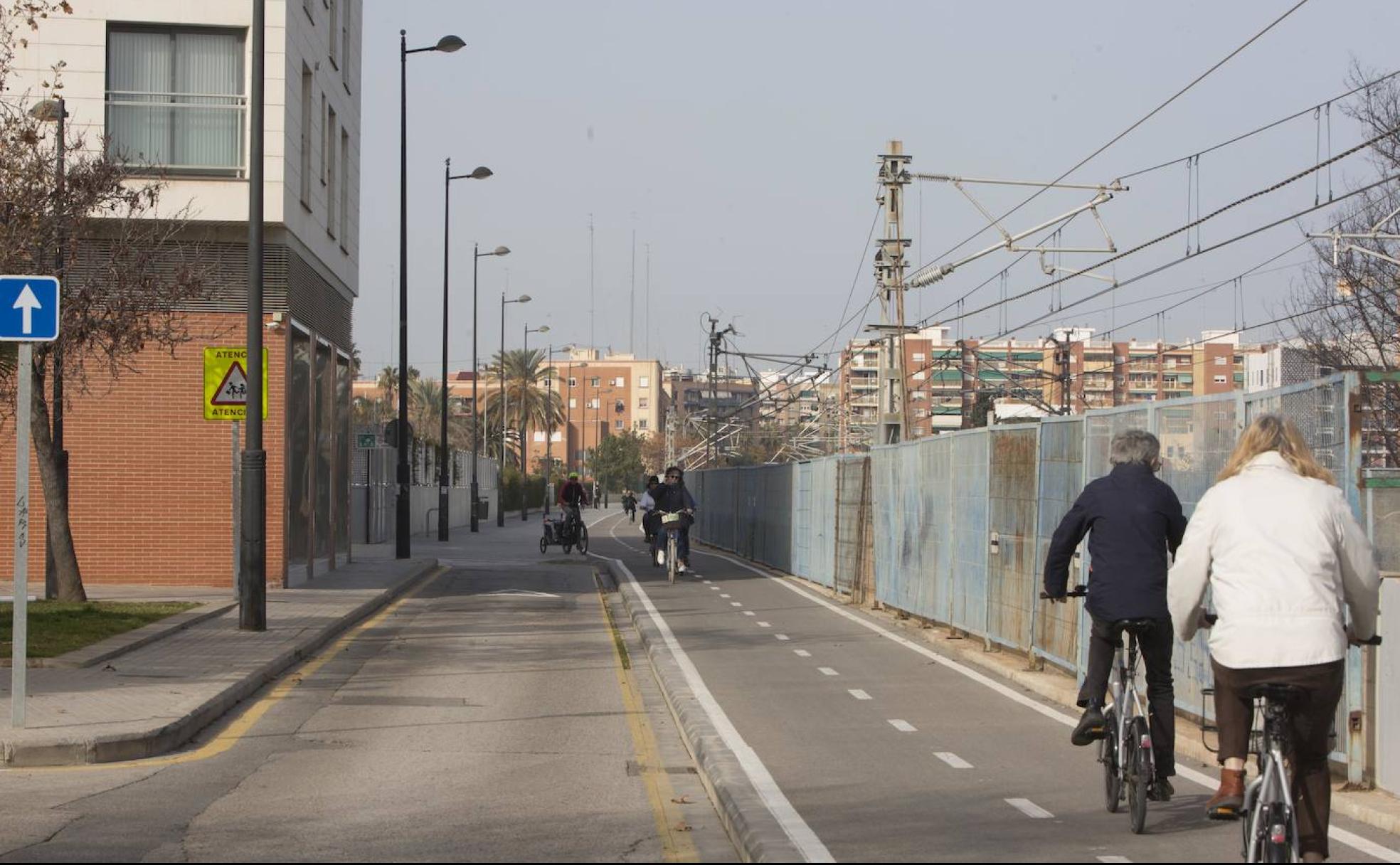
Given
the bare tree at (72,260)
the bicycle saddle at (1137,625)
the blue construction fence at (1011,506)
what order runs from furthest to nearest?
the bare tree at (72,260) → the blue construction fence at (1011,506) → the bicycle saddle at (1137,625)

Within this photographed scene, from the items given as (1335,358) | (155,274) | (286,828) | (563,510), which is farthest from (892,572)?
(1335,358)

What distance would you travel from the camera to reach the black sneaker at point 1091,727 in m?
8.38

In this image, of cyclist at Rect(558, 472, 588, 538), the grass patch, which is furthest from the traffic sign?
cyclist at Rect(558, 472, 588, 538)

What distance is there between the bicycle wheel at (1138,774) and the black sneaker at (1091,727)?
1.15ft

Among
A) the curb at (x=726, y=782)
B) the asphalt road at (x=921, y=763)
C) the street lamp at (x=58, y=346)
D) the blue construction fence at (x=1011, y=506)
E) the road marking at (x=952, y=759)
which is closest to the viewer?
the curb at (x=726, y=782)

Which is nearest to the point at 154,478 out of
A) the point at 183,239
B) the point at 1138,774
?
the point at 183,239

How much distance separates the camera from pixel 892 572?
21062 millimetres

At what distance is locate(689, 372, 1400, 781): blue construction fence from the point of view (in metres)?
9.08

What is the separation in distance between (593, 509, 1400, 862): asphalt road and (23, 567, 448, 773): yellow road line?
356cm

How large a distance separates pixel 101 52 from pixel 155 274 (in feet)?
16.8

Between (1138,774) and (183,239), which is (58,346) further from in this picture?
(1138,774)

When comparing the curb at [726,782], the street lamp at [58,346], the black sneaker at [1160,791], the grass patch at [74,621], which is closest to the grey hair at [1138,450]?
the black sneaker at [1160,791]

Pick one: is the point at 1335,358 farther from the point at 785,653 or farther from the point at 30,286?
the point at 30,286

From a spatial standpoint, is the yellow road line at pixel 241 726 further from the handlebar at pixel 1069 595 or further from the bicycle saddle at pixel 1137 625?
the bicycle saddle at pixel 1137 625
